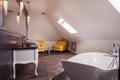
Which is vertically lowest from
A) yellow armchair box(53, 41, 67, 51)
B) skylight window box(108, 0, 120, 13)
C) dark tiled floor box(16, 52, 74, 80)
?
dark tiled floor box(16, 52, 74, 80)

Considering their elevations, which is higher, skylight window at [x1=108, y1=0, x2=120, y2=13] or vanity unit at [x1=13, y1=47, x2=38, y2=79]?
skylight window at [x1=108, y1=0, x2=120, y2=13]

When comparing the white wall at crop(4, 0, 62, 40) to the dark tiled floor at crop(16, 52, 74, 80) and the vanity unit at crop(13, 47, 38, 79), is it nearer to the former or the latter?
the dark tiled floor at crop(16, 52, 74, 80)

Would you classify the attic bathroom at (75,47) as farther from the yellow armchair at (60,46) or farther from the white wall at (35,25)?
the yellow armchair at (60,46)

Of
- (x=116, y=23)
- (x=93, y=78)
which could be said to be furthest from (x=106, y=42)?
(x=93, y=78)

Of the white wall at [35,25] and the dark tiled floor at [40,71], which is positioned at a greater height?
the white wall at [35,25]

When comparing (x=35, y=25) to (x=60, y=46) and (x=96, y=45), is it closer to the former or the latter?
(x=60, y=46)

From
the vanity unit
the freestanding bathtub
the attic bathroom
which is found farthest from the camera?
the vanity unit

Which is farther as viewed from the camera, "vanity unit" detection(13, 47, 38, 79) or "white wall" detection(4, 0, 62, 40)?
"white wall" detection(4, 0, 62, 40)

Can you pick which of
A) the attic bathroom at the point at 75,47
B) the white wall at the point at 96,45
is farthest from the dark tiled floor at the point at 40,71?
the white wall at the point at 96,45

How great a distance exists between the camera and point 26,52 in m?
3.35

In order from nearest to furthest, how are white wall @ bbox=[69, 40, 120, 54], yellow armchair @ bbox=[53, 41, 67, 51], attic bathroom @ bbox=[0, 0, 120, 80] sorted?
attic bathroom @ bbox=[0, 0, 120, 80]
white wall @ bbox=[69, 40, 120, 54]
yellow armchair @ bbox=[53, 41, 67, 51]

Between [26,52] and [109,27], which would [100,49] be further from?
[26,52]

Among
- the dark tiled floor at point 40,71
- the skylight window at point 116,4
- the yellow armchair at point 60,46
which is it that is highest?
the skylight window at point 116,4

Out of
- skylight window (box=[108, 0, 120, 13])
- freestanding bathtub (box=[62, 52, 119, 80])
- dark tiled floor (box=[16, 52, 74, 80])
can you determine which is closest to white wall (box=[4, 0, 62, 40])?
dark tiled floor (box=[16, 52, 74, 80])
